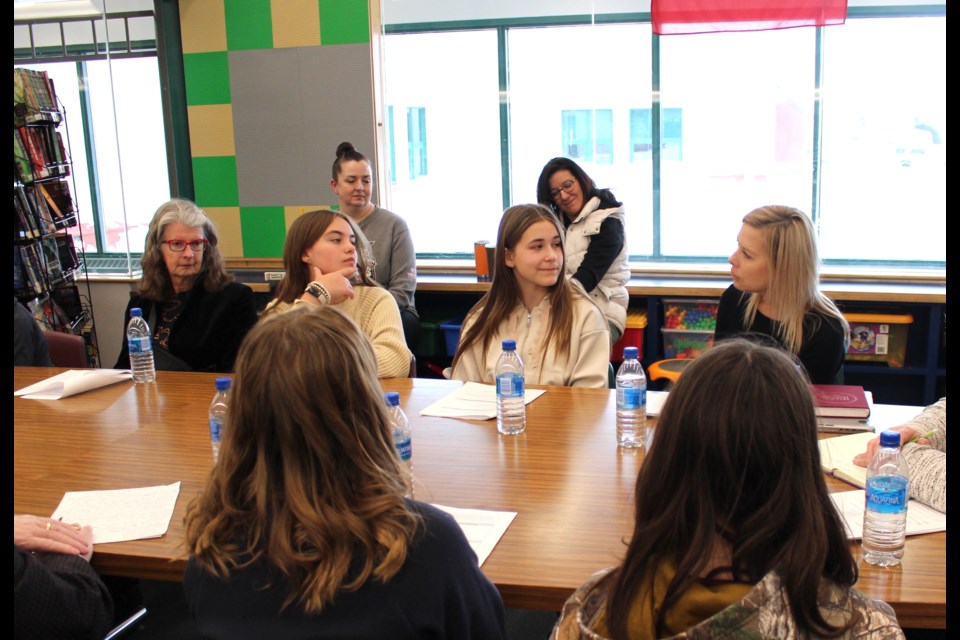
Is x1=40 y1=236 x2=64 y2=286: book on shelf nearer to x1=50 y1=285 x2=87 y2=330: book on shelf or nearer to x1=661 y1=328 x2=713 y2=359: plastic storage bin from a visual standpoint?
x1=50 y1=285 x2=87 y2=330: book on shelf

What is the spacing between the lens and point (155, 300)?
2.95 metres

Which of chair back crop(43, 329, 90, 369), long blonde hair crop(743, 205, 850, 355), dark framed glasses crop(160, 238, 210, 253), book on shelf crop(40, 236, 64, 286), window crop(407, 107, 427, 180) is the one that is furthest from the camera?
window crop(407, 107, 427, 180)

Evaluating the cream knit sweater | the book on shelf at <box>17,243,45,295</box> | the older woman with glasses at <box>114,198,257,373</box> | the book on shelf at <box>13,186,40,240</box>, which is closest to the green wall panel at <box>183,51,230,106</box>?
the book on shelf at <box>13,186,40,240</box>

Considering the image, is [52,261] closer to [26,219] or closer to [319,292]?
[26,219]

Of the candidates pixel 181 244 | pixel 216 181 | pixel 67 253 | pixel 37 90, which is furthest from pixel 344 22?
pixel 181 244

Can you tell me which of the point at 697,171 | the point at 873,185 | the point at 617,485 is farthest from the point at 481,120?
the point at 617,485

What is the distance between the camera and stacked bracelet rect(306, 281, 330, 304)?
2668 millimetres

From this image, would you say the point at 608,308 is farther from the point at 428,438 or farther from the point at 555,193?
the point at 428,438

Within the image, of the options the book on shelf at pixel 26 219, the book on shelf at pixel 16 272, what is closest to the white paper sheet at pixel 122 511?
the book on shelf at pixel 16 272

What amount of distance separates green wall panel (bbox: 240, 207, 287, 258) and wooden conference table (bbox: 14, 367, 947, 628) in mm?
2436

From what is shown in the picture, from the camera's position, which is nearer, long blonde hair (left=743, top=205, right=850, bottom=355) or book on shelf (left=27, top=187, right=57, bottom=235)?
long blonde hair (left=743, top=205, right=850, bottom=355)

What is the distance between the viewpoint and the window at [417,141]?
16.9 ft

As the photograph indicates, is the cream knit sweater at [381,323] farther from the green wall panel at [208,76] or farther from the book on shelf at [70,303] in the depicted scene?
the green wall panel at [208,76]

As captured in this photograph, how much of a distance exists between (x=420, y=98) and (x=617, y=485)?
152 inches
